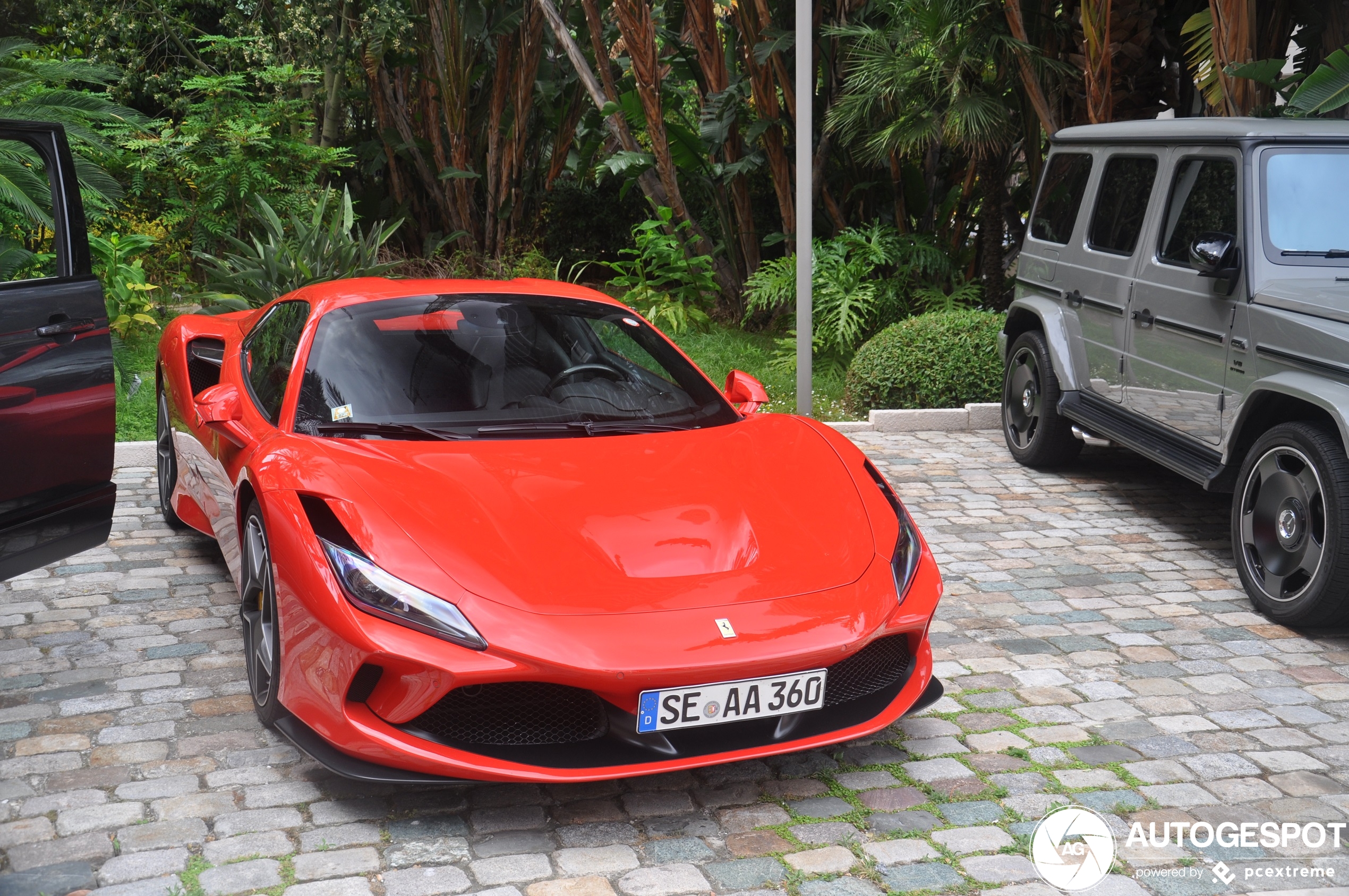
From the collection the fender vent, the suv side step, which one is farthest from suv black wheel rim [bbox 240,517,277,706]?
the suv side step

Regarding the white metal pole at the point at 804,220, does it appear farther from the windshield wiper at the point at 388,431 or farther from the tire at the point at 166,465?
the windshield wiper at the point at 388,431

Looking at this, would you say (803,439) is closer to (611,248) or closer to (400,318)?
(400,318)

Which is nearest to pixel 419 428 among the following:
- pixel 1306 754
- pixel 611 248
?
pixel 1306 754

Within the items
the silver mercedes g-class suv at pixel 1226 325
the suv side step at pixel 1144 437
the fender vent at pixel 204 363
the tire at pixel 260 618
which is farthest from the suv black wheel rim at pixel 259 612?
the suv side step at pixel 1144 437

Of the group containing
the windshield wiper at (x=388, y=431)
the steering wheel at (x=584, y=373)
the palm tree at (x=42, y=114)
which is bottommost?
the windshield wiper at (x=388, y=431)

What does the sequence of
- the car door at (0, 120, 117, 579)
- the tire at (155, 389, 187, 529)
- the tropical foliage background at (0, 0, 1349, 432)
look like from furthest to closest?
the tropical foliage background at (0, 0, 1349, 432) → the tire at (155, 389, 187, 529) → the car door at (0, 120, 117, 579)

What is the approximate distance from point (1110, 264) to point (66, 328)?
5309 mm

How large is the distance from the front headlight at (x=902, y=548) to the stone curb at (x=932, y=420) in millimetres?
4624

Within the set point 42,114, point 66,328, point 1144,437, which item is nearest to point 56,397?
point 66,328

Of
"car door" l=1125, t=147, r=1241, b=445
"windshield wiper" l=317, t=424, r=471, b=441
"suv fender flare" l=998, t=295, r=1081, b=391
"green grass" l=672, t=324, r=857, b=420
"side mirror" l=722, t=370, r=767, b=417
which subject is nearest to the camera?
"windshield wiper" l=317, t=424, r=471, b=441

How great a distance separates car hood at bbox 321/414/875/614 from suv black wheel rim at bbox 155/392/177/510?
7.87 ft

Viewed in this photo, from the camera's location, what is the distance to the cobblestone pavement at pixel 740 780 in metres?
3.08

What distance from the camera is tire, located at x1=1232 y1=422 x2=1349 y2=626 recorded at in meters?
4.76

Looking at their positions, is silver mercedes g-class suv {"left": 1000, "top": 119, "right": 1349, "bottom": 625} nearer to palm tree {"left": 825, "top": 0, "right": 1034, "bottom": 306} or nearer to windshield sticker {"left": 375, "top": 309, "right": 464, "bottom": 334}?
palm tree {"left": 825, "top": 0, "right": 1034, "bottom": 306}
